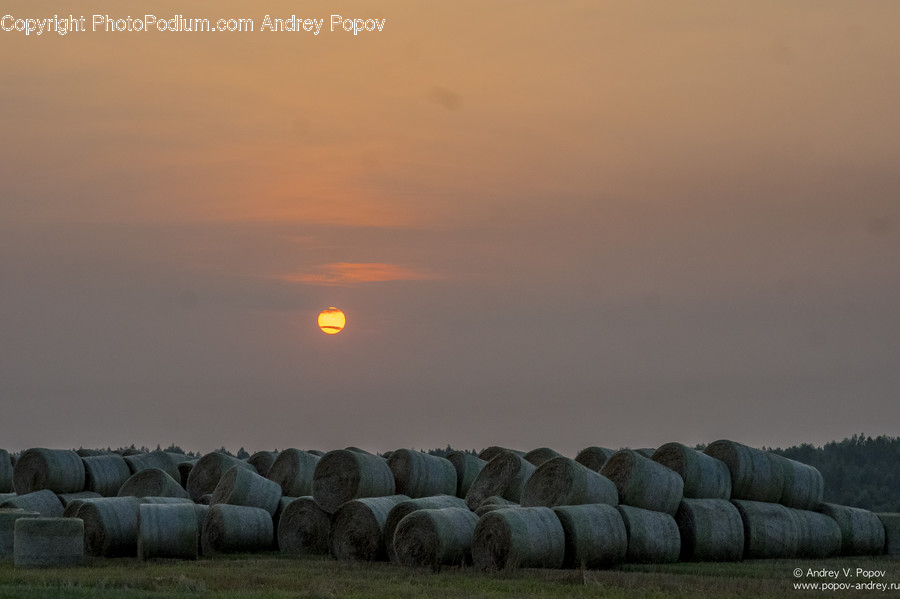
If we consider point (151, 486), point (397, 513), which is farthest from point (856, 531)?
point (151, 486)

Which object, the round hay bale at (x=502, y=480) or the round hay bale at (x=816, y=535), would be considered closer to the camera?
the round hay bale at (x=816, y=535)

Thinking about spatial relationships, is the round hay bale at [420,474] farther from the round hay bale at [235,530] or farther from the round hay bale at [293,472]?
the round hay bale at [235,530]

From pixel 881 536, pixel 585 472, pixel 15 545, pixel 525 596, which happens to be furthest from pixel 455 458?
pixel 525 596

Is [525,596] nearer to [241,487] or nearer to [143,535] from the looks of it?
[143,535]

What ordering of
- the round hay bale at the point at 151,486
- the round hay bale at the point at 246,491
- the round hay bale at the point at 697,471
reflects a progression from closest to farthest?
1. the round hay bale at the point at 697,471
2. the round hay bale at the point at 246,491
3. the round hay bale at the point at 151,486

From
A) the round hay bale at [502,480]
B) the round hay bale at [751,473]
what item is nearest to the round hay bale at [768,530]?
the round hay bale at [751,473]

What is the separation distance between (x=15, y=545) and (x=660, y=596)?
34.7 feet

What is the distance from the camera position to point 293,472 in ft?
101

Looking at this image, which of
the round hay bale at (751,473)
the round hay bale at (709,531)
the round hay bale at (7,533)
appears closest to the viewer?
the round hay bale at (709,531)

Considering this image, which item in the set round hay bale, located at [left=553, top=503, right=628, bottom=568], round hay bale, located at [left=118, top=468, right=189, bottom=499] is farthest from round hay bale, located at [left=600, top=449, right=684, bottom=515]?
round hay bale, located at [left=118, top=468, right=189, bottom=499]

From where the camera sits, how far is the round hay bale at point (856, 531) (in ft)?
85.6

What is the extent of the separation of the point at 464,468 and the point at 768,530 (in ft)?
26.1

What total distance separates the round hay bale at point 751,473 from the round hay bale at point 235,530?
8.90m

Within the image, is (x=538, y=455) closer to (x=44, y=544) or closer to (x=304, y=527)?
→ (x=304, y=527)
